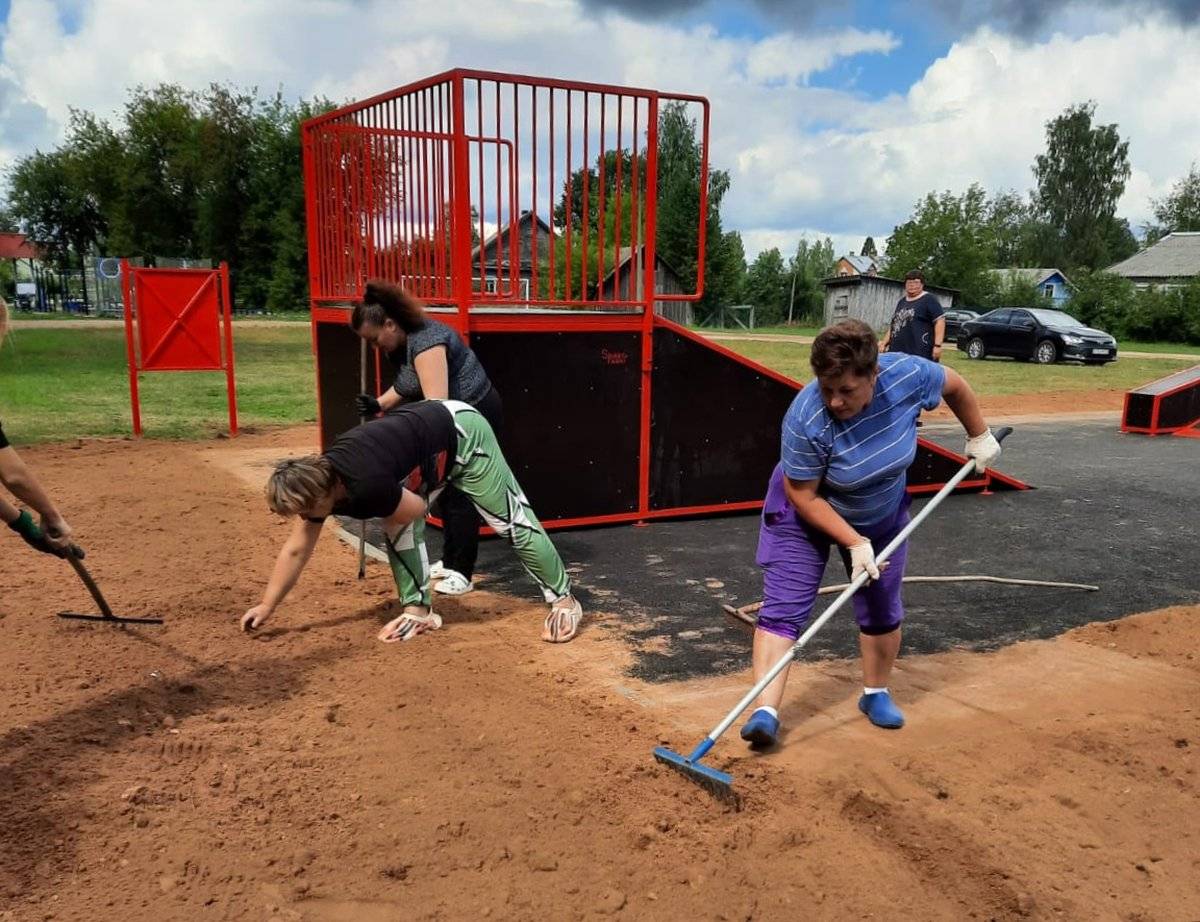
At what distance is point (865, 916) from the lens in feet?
8.25

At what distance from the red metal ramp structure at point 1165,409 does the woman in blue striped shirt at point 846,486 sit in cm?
1052

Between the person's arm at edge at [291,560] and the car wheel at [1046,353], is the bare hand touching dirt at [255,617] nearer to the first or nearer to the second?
the person's arm at edge at [291,560]

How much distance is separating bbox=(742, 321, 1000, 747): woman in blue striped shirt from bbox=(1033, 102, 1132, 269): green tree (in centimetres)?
6916

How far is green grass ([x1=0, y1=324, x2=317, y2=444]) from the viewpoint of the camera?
36.7 feet

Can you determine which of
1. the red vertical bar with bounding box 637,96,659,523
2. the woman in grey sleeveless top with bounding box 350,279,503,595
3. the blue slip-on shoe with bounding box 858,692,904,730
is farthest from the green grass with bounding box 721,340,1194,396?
the blue slip-on shoe with bounding box 858,692,904,730

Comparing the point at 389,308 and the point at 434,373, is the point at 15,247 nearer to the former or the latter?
the point at 389,308

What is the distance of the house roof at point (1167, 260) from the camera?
5291 cm

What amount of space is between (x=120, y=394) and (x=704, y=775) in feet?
45.1

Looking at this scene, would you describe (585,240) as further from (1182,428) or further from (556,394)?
(1182,428)

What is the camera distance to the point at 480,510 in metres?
4.50

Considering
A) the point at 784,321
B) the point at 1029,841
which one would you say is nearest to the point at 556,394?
the point at 1029,841

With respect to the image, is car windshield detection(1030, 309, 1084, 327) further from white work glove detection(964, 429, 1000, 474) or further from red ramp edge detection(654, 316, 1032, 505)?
white work glove detection(964, 429, 1000, 474)

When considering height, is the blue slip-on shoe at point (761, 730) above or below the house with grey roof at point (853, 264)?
below

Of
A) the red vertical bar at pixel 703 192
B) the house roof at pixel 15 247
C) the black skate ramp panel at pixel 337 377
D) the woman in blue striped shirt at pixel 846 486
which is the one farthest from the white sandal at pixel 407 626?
the house roof at pixel 15 247
